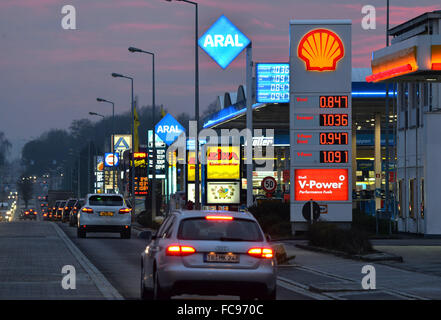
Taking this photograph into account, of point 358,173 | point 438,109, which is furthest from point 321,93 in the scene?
point 358,173

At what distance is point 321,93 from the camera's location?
40906 millimetres

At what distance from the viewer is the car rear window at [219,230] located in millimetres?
15328

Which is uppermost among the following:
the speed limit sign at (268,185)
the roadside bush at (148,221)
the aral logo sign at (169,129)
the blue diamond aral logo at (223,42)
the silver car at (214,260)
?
the blue diamond aral logo at (223,42)

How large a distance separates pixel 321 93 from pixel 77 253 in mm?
14116

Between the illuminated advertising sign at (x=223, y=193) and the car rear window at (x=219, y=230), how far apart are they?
36143 millimetres

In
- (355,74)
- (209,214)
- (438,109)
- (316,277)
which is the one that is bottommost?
(316,277)

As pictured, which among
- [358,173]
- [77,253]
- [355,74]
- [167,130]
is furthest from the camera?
[358,173]

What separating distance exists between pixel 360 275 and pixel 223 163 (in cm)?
2876

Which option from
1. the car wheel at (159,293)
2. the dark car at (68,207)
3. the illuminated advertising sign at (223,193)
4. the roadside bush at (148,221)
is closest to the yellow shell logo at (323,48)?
the illuminated advertising sign at (223,193)

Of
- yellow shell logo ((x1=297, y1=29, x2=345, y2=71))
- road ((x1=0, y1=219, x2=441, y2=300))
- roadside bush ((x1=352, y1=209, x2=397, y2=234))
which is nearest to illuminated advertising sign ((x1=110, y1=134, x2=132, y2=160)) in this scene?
roadside bush ((x1=352, y1=209, x2=397, y2=234))

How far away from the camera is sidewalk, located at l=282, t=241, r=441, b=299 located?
64.1 feet
